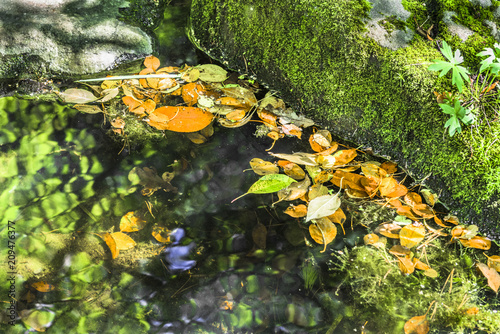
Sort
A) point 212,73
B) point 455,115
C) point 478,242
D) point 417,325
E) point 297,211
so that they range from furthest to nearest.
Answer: point 212,73 < point 297,211 < point 478,242 < point 417,325 < point 455,115

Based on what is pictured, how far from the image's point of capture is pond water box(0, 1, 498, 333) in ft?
6.38

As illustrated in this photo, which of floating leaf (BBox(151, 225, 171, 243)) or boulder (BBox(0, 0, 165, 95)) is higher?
boulder (BBox(0, 0, 165, 95))

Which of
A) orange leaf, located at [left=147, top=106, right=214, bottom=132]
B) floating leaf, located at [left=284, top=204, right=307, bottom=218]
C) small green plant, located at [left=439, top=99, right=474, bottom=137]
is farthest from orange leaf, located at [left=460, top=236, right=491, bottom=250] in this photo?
orange leaf, located at [left=147, top=106, right=214, bottom=132]

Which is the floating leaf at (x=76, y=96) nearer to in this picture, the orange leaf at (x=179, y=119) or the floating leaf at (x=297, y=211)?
the orange leaf at (x=179, y=119)

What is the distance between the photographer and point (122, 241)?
2.09m

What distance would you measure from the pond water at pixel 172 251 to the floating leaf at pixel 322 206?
0.64 ft

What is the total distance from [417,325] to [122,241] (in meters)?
2.05

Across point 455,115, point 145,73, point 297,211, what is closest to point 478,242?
point 455,115

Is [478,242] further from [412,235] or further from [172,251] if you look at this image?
[172,251]

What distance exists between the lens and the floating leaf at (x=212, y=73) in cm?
249

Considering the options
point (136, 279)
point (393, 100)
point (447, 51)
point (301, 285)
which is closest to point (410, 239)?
point (301, 285)

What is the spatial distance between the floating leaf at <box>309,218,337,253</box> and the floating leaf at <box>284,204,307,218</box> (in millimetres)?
108

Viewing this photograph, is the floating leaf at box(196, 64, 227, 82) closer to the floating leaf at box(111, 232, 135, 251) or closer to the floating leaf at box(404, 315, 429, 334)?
the floating leaf at box(111, 232, 135, 251)

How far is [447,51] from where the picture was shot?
1.69 metres
